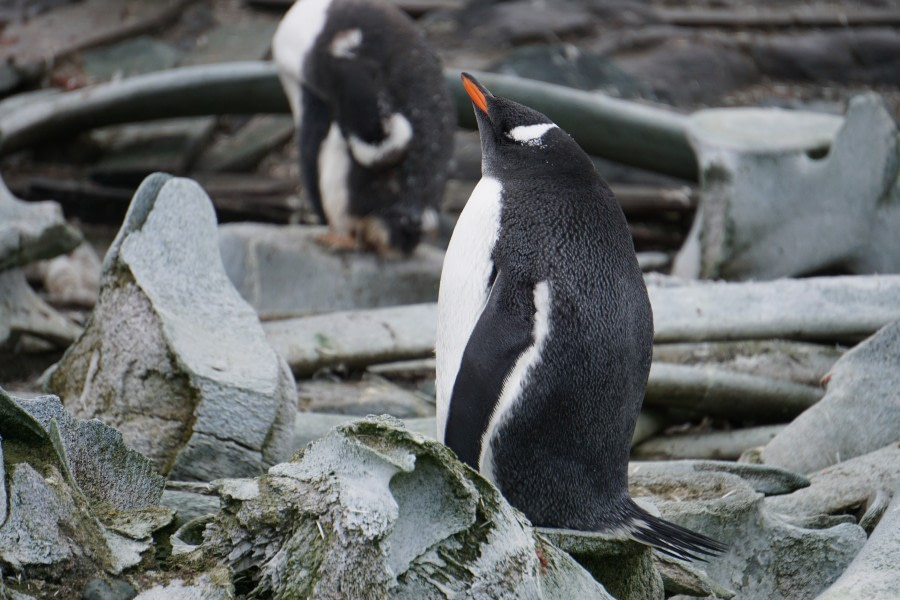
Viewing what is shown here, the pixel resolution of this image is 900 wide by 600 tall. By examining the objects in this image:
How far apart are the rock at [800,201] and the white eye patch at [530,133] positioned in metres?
2.53

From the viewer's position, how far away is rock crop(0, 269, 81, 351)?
3768 mm

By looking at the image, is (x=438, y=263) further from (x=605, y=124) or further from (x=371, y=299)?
(x=605, y=124)

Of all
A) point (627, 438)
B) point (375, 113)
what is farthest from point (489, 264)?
point (375, 113)

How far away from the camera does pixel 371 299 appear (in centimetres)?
501

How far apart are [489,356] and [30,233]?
215 centimetres

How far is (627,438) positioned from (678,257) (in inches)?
121

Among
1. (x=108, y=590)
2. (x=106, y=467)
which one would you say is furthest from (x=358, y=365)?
(x=108, y=590)

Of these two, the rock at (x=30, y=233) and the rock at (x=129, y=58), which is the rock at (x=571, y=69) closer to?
the rock at (x=129, y=58)

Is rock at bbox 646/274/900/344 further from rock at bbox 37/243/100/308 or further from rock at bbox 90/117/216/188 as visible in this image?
rock at bbox 90/117/216/188

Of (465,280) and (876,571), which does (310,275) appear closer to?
(465,280)

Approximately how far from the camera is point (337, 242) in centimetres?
510

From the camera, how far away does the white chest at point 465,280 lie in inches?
91.1

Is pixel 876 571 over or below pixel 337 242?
over

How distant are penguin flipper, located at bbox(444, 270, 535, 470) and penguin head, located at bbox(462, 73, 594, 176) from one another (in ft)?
0.85
